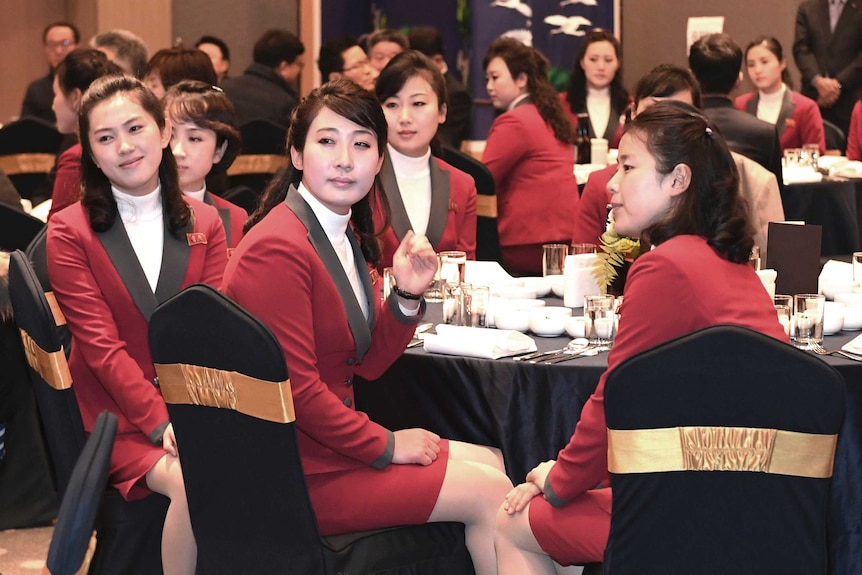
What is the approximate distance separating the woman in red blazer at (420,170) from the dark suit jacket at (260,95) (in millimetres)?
2766

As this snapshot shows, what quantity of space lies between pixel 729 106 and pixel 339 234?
327 centimetres

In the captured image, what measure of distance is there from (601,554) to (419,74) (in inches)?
97.2

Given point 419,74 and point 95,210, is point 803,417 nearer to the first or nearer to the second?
point 95,210

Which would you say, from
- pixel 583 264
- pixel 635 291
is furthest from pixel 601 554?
pixel 583 264

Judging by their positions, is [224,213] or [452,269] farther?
[224,213]

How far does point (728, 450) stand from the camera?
1.92 meters

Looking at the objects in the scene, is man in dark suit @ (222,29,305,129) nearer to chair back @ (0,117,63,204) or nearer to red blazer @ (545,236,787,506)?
chair back @ (0,117,63,204)

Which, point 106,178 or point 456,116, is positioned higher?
point 456,116

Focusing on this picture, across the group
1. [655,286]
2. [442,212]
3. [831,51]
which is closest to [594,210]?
[442,212]

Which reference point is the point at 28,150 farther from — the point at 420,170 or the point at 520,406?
the point at 520,406

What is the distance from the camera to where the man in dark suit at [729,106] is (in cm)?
539

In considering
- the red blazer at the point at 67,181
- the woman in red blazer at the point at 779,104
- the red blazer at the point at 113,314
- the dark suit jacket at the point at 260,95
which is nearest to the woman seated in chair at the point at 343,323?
the red blazer at the point at 113,314

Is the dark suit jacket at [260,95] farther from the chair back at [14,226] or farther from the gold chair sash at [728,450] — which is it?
the gold chair sash at [728,450]

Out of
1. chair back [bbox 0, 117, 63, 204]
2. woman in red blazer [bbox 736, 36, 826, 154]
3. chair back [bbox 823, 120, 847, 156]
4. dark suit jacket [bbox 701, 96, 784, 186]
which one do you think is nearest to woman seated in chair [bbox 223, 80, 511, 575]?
dark suit jacket [bbox 701, 96, 784, 186]
